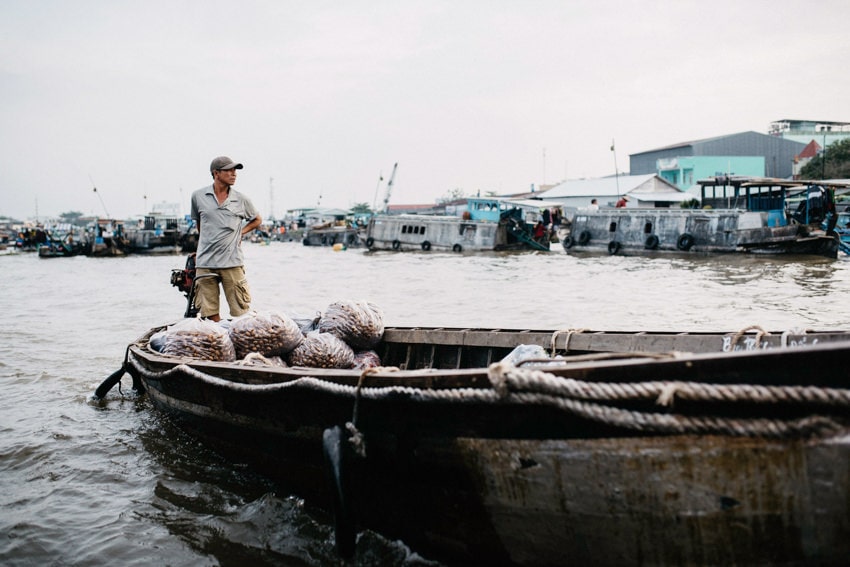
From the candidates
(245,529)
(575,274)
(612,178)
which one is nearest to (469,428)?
(245,529)

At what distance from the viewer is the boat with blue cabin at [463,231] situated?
94.7 feet

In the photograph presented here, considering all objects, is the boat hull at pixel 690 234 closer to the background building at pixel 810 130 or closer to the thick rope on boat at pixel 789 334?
the thick rope on boat at pixel 789 334

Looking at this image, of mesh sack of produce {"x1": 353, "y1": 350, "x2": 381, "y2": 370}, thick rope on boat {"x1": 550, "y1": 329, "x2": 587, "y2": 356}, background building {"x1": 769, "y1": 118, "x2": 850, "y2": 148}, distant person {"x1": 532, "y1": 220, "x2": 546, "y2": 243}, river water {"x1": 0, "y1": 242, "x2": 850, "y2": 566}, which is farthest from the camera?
background building {"x1": 769, "y1": 118, "x2": 850, "y2": 148}

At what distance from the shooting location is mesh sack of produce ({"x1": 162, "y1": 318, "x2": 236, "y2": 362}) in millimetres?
3914

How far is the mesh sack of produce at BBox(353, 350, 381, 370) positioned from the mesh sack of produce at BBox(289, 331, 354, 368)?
79 mm

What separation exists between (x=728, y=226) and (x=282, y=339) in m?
20.5

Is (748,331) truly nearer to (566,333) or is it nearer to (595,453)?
(566,333)

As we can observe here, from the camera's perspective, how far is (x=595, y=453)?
80.7 inches

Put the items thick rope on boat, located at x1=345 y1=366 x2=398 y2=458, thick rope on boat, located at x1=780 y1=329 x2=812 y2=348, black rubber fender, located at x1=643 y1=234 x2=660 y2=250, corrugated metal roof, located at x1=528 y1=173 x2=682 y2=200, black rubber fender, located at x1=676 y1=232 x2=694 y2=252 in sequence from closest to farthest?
thick rope on boat, located at x1=345 y1=366 x2=398 y2=458
thick rope on boat, located at x1=780 y1=329 x2=812 y2=348
black rubber fender, located at x1=676 y1=232 x2=694 y2=252
black rubber fender, located at x1=643 y1=234 x2=660 y2=250
corrugated metal roof, located at x1=528 y1=173 x2=682 y2=200

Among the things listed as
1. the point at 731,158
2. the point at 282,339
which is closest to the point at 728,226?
the point at 282,339

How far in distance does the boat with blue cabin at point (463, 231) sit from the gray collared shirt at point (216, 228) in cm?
2347

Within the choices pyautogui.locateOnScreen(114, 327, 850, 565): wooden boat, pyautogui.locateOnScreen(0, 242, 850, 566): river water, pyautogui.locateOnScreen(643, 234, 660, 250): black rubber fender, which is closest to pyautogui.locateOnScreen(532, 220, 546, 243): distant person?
pyautogui.locateOnScreen(643, 234, 660, 250): black rubber fender

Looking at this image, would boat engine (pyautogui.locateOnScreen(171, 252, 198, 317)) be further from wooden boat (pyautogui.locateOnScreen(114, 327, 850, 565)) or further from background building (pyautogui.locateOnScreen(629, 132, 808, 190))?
background building (pyautogui.locateOnScreen(629, 132, 808, 190))

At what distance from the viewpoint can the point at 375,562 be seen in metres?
2.76
